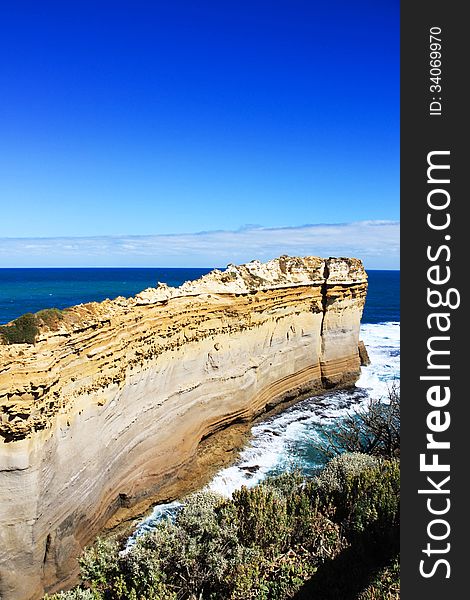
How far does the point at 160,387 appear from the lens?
1561 centimetres

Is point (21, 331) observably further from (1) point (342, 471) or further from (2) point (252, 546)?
(1) point (342, 471)

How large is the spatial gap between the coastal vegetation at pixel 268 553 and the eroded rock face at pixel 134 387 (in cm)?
173

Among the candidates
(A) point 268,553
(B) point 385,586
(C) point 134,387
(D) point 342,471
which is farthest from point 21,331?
(B) point 385,586

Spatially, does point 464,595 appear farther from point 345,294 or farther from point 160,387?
point 345,294

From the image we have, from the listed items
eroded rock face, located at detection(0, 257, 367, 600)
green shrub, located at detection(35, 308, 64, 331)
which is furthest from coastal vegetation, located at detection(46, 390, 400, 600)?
green shrub, located at detection(35, 308, 64, 331)

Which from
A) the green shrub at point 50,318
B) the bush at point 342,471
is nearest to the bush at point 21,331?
the green shrub at point 50,318

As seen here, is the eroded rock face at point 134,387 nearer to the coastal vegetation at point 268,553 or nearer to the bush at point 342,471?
the coastal vegetation at point 268,553

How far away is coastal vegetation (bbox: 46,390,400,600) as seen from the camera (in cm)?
794

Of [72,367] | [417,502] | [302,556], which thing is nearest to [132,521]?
[72,367]

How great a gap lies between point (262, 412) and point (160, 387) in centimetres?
743

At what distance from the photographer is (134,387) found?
1427 cm

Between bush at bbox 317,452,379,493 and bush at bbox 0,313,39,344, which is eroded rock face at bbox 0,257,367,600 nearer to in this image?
bush at bbox 0,313,39,344

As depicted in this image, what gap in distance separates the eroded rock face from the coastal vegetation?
1727 millimetres

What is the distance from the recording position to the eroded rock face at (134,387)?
10.3m
